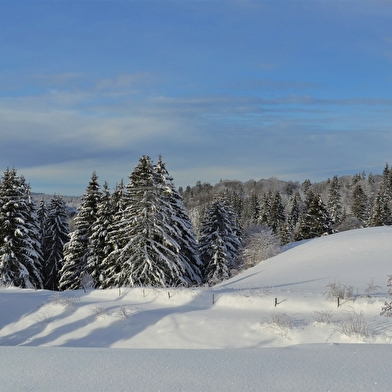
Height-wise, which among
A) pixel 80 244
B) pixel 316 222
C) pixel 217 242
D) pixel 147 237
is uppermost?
pixel 316 222

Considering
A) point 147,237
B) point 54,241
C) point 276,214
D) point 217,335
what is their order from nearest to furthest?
point 217,335, point 147,237, point 54,241, point 276,214

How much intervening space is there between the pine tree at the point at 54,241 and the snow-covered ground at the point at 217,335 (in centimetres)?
1987

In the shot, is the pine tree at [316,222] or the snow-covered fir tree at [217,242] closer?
the snow-covered fir tree at [217,242]

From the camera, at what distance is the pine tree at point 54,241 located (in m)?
38.6

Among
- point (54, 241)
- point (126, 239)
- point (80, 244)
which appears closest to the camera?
point (126, 239)

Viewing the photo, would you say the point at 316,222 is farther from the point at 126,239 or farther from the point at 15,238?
the point at 15,238

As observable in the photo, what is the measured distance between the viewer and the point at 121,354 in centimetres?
456

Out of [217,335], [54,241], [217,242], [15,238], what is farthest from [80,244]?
[217,335]

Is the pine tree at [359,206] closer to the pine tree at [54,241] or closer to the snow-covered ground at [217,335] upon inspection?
the snow-covered ground at [217,335]

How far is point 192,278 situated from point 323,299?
19.1 metres

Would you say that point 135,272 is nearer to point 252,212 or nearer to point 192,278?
point 192,278

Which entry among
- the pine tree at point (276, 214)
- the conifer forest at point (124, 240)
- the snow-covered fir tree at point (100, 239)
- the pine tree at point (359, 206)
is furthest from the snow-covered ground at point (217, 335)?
the pine tree at point (276, 214)

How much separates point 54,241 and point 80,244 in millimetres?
8092

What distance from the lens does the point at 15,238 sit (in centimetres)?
2914
